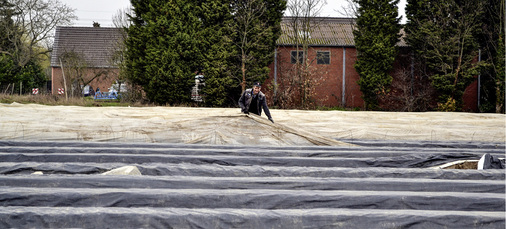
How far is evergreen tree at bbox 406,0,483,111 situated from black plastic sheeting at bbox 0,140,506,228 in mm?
14573

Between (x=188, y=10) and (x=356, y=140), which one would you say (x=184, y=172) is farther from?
(x=188, y=10)

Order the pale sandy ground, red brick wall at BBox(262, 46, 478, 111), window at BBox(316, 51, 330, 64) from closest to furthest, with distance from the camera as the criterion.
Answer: the pale sandy ground, red brick wall at BBox(262, 46, 478, 111), window at BBox(316, 51, 330, 64)

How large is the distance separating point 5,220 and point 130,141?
344cm

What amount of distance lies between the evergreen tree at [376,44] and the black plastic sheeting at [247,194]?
47.5ft

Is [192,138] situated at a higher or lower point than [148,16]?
lower

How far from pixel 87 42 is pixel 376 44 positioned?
2214 centimetres

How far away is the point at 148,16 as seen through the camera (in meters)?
18.5

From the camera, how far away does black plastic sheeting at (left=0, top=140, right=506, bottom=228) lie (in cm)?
257

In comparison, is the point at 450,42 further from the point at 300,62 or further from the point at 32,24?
the point at 32,24

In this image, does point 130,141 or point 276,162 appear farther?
point 130,141

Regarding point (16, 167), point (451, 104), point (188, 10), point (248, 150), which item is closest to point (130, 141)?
point (248, 150)

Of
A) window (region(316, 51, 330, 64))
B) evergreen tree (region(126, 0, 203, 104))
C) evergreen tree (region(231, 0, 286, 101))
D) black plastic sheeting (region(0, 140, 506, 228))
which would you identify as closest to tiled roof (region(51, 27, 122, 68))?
evergreen tree (region(126, 0, 203, 104))

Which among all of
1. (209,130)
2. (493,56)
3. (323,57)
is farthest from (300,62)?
(209,130)

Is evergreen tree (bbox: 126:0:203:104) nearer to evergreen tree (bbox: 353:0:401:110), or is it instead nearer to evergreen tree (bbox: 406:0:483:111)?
evergreen tree (bbox: 353:0:401:110)
